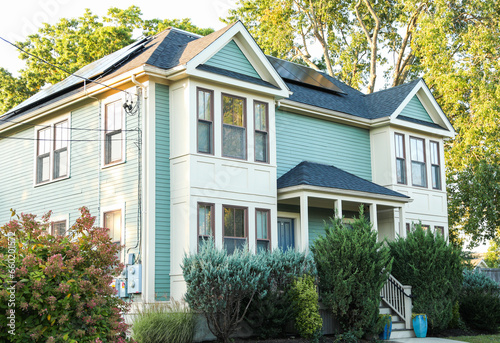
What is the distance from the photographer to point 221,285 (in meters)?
11.6

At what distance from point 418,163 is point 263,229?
747 cm

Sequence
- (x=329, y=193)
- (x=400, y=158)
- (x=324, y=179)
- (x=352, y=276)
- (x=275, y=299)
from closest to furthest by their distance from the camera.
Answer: (x=275, y=299) → (x=352, y=276) → (x=329, y=193) → (x=324, y=179) → (x=400, y=158)

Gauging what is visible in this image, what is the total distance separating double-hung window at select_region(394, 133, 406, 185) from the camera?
771 inches

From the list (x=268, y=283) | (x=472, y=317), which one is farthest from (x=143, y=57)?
(x=472, y=317)

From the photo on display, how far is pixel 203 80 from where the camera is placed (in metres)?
14.6

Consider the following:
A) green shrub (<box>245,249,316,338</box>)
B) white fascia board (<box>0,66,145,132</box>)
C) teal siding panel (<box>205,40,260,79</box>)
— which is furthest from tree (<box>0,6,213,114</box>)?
green shrub (<box>245,249,316,338</box>)

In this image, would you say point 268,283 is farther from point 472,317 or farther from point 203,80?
point 472,317

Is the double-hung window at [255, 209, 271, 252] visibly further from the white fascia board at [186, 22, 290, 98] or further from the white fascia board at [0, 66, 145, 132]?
the white fascia board at [0, 66, 145, 132]

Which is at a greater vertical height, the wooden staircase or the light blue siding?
the light blue siding

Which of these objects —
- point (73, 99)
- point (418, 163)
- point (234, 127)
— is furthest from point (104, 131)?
point (418, 163)

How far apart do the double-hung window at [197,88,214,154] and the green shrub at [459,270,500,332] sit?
8.45 m

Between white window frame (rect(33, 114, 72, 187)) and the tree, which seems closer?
white window frame (rect(33, 114, 72, 187))

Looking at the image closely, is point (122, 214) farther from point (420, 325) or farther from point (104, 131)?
point (420, 325)

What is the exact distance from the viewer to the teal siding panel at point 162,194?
546 inches
